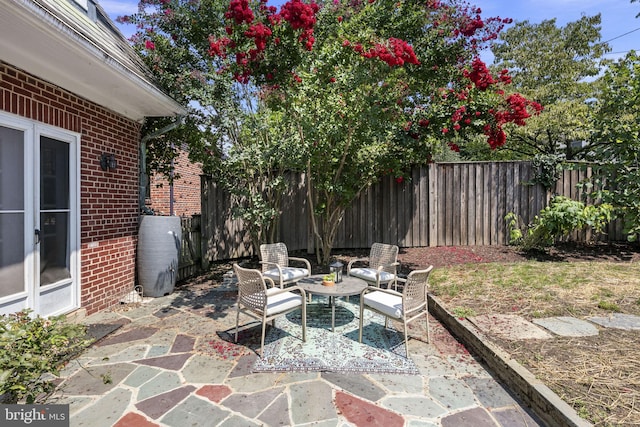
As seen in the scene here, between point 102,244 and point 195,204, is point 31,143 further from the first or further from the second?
point 195,204

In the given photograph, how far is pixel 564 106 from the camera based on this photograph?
1028 centimetres

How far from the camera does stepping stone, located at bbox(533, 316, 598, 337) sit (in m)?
3.09

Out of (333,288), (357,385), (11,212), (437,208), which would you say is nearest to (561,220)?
(437,208)

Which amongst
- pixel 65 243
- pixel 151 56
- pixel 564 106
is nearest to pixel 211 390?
pixel 65 243

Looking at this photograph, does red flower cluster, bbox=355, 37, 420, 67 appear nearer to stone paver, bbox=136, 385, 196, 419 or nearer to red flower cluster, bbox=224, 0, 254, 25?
red flower cluster, bbox=224, 0, 254, 25

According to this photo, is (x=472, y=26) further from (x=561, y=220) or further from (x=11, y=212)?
(x=11, y=212)

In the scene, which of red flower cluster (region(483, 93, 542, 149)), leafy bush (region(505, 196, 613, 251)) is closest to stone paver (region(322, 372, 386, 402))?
red flower cluster (region(483, 93, 542, 149))

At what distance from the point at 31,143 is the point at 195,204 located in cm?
1002

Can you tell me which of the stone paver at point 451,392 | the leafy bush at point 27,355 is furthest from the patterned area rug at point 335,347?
the leafy bush at point 27,355

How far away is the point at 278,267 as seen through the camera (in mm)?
4266

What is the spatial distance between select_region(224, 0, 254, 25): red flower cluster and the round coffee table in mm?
3384

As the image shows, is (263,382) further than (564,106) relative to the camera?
No

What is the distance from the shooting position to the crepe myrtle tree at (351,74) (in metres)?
4.27

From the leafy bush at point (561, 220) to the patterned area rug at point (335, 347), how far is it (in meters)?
4.41
